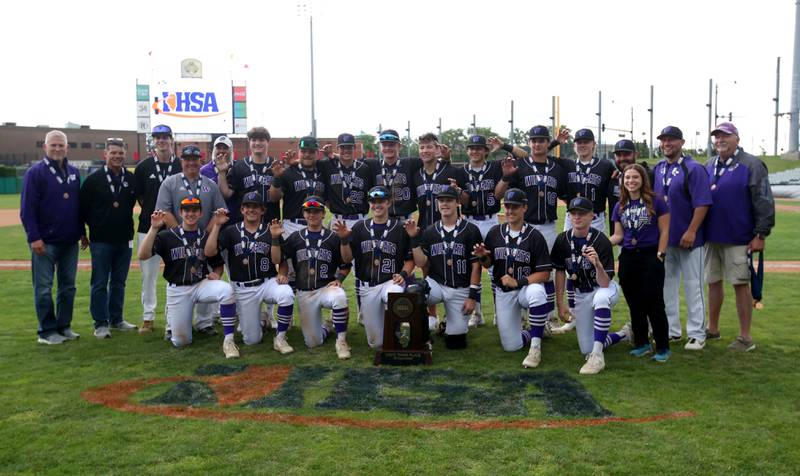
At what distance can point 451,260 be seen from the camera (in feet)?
21.7

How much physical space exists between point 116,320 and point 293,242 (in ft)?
7.67

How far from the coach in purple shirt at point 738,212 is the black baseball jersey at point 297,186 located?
400 centimetres

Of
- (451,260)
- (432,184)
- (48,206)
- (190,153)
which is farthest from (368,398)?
(48,206)

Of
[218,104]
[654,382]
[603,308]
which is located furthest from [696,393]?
[218,104]

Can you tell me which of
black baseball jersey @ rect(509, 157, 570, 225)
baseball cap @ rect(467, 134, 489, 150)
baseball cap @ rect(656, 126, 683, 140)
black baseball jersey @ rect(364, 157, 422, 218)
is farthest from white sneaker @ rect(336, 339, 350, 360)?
baseball cap @ rect(656, 126, 683, 140)

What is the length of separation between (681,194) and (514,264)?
1.65 m

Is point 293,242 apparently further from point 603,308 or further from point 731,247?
point 731,247

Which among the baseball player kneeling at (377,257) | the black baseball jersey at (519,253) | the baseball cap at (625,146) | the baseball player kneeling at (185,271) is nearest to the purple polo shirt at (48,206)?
the baseball player kneeling at (185,271)

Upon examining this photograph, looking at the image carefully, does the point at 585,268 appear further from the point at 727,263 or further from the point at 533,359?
the point at 727,263

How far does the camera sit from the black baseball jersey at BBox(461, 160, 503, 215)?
742 centimetres

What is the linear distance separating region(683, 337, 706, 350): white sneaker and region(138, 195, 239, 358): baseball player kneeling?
168 inches

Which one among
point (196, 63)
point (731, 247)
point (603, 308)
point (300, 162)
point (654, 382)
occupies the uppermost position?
point (196, 63)

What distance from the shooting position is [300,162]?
7520 mm

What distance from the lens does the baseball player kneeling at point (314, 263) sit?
259 inches
